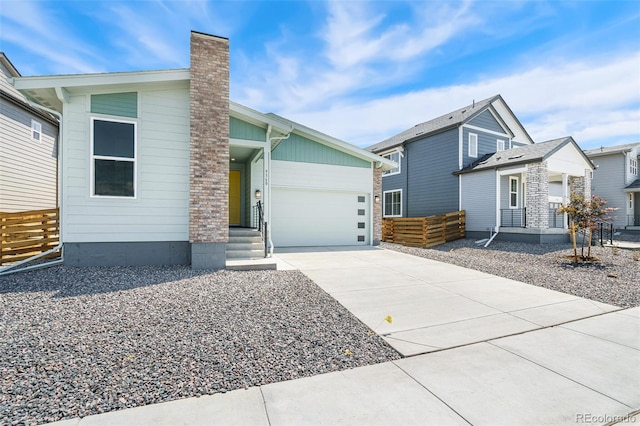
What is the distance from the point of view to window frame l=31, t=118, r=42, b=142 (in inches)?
441

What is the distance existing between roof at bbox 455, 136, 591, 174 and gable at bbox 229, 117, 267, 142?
10717 millimetres

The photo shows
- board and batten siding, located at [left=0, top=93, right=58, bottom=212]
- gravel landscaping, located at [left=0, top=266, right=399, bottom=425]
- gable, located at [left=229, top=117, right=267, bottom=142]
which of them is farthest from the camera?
board and batten siding, located at [left=0, top=93, right=58, bottom=212]

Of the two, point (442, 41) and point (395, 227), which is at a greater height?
point (442, 41)

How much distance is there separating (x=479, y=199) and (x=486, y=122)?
4.94 m

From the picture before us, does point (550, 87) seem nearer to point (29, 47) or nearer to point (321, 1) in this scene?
point (321, 1)

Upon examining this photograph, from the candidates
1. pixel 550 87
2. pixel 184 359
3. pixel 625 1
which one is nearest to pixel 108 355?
pixel 184 359

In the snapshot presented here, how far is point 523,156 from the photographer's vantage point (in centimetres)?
1288

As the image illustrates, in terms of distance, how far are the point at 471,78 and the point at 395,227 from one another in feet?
23.0

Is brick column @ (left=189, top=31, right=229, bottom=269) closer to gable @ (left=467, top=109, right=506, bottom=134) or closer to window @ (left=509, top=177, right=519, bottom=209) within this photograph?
gable @ (left=467, top=109, right=506, bottom=134)

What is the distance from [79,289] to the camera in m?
5.00

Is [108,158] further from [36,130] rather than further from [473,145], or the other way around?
[473,145]

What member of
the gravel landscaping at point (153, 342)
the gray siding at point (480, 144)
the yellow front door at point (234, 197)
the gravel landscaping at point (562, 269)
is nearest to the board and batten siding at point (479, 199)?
the gray siding at point (480, 144)

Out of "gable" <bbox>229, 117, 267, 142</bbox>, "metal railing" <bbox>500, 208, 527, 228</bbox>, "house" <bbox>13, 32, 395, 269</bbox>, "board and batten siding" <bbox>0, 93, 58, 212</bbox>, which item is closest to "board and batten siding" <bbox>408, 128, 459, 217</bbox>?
"metal railing" <bbox>500, 208, 527, 228</bbox>

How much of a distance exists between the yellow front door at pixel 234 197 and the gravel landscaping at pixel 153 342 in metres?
6.00
